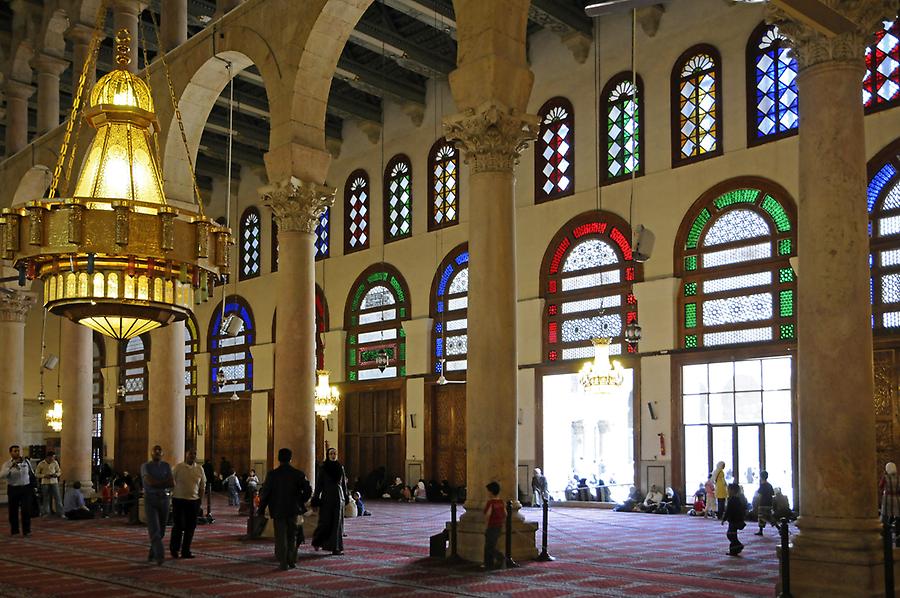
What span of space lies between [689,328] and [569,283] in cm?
284

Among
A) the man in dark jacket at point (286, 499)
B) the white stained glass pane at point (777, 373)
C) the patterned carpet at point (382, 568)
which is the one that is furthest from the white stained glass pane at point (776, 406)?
the man in dark jacket at point (286, 499)

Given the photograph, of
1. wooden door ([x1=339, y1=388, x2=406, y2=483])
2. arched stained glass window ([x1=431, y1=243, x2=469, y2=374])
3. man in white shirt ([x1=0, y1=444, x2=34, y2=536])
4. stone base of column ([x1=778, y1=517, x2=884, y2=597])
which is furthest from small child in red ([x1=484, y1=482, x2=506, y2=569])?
wooden door ([x1=339, y1=388, x2=406, y2=483])

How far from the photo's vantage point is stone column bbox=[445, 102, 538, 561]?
30.1ft

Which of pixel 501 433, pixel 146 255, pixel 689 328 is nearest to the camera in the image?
pixel 146 255

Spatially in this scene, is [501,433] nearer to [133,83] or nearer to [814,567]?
[814,567]

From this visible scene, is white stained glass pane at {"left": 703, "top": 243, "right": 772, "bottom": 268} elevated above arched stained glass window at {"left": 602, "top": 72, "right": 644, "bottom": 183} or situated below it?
below

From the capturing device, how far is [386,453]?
75.7ft

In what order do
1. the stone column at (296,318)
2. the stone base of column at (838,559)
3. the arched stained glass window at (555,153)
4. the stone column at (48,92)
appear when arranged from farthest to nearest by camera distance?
the arched stained glass window at (555,153) → the stone column at (48,92) → the stone column at (296,318) → the stone base of column at (838,559)

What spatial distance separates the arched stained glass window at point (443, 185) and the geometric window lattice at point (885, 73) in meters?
8.79

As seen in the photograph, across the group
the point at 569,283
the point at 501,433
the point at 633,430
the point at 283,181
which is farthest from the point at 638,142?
the point at 501,433

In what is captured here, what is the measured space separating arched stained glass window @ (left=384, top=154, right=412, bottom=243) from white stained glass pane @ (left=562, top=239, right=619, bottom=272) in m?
4.70

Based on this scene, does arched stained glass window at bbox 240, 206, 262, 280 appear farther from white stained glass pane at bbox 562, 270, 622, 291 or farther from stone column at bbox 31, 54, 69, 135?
white stained glass pane at bbox 562, 270, 622, 291

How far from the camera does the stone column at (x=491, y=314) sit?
9172 millimetres

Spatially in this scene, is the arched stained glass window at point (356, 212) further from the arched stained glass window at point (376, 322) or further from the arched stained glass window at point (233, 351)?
the arched stained glass window at point (233, 351)
